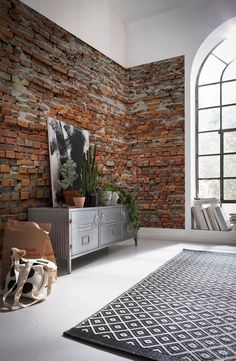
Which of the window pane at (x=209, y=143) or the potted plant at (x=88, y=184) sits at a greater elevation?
the window pane at (x=209, y=143)

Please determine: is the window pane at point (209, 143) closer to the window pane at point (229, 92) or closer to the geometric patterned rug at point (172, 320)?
the window pane at point (229, 92)

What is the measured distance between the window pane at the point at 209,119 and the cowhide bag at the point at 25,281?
3597mm

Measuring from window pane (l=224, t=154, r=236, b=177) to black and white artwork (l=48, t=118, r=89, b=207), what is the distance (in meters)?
2.23

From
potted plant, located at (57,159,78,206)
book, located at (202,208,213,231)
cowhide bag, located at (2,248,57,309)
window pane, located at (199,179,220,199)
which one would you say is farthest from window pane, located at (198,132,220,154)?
cowhide bag, located at (2,248,57,309)

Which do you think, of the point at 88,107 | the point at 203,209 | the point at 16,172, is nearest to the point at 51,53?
the point at 88,107

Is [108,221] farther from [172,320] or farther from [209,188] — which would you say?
[209,188]

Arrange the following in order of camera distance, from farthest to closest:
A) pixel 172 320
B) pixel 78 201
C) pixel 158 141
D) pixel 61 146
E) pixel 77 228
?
pixel 158 141 < pixel 61 146 < pixel 78 201 < pixel 77 228 < pixel 172 320

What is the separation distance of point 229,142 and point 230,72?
1136 millimetres

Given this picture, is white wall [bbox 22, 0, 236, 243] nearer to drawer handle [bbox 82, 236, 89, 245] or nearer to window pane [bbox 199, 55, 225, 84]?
window pane [bbox 199, 55, 225, 84]

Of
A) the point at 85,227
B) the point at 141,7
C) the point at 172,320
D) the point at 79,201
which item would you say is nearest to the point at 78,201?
the point at 79,201

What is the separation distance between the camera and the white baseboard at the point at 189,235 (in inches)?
167

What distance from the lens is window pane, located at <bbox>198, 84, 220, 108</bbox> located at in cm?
469

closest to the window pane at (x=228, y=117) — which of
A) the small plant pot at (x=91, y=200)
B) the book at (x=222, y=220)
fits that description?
the book at (x=222, y=220)

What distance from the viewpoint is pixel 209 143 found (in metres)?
4.71
